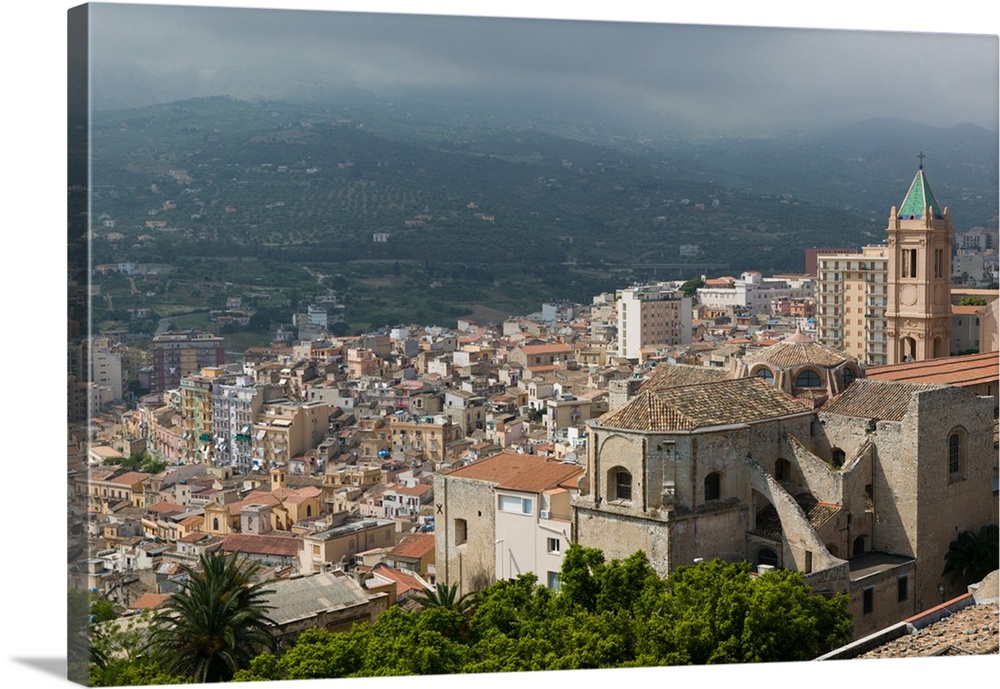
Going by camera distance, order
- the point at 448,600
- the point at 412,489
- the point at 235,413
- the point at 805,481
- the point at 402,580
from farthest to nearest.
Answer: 1. the point at 235,413
2. the point at 412,489
3. the point at 402,580
4. the point at 805,481
5. the point at 448,600

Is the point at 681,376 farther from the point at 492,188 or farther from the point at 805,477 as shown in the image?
the point at 492,188

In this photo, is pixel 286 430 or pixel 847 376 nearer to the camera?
pixel 847 376

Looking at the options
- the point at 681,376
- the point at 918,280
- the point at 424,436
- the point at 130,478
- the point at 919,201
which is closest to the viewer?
the point at 681,376

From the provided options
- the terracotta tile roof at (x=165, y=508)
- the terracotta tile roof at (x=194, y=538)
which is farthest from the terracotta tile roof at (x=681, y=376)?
the terracotta tile roof at (x=165, y=508)

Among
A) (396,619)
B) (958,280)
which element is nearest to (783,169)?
(958,280)

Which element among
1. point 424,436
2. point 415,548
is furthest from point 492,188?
point 415,548

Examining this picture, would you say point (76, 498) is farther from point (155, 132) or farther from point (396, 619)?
point (155, 132)
